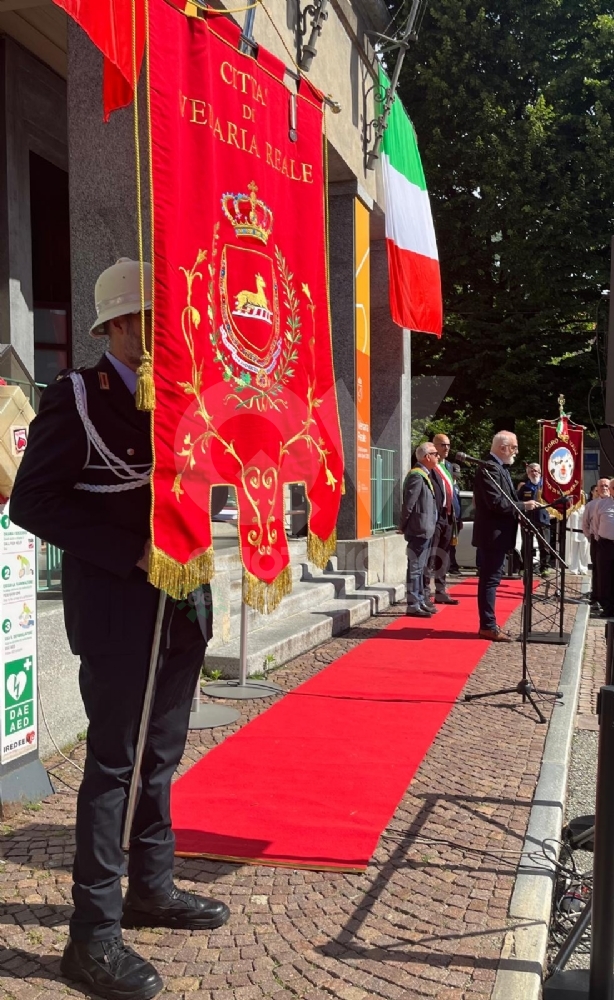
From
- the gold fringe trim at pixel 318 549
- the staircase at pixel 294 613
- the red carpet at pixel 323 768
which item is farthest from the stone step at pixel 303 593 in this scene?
the gold fringe trim at pixel 318 549

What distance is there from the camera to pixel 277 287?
400 cm

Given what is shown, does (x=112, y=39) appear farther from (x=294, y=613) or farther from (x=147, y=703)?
(x=294, y=613)

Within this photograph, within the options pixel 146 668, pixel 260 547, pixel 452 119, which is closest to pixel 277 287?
pixel 260 547

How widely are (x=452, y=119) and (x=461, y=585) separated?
1342 centimetres

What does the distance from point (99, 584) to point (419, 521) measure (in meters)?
8.01

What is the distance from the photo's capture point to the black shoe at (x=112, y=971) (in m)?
2.66

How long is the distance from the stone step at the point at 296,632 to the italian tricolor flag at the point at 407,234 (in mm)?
4659

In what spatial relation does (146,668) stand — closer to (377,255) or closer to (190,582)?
(190,582)

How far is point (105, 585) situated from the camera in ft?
9.04

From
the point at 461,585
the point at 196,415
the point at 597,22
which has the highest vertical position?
the point at 597,22

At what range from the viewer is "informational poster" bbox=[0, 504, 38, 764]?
425 cm

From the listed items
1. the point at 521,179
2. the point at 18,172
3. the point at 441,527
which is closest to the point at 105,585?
the point at 18,172

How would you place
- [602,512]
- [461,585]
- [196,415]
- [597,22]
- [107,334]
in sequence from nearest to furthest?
1. [107,334]
2. [196,415]
3. [602,512]
4. [461,585]
5. [597,22]

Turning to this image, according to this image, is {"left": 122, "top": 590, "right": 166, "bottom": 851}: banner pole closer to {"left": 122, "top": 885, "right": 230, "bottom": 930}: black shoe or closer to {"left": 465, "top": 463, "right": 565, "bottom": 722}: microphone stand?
{"left": 122, "top": 885, "right": 230, "bottom": 930}: black shoe
